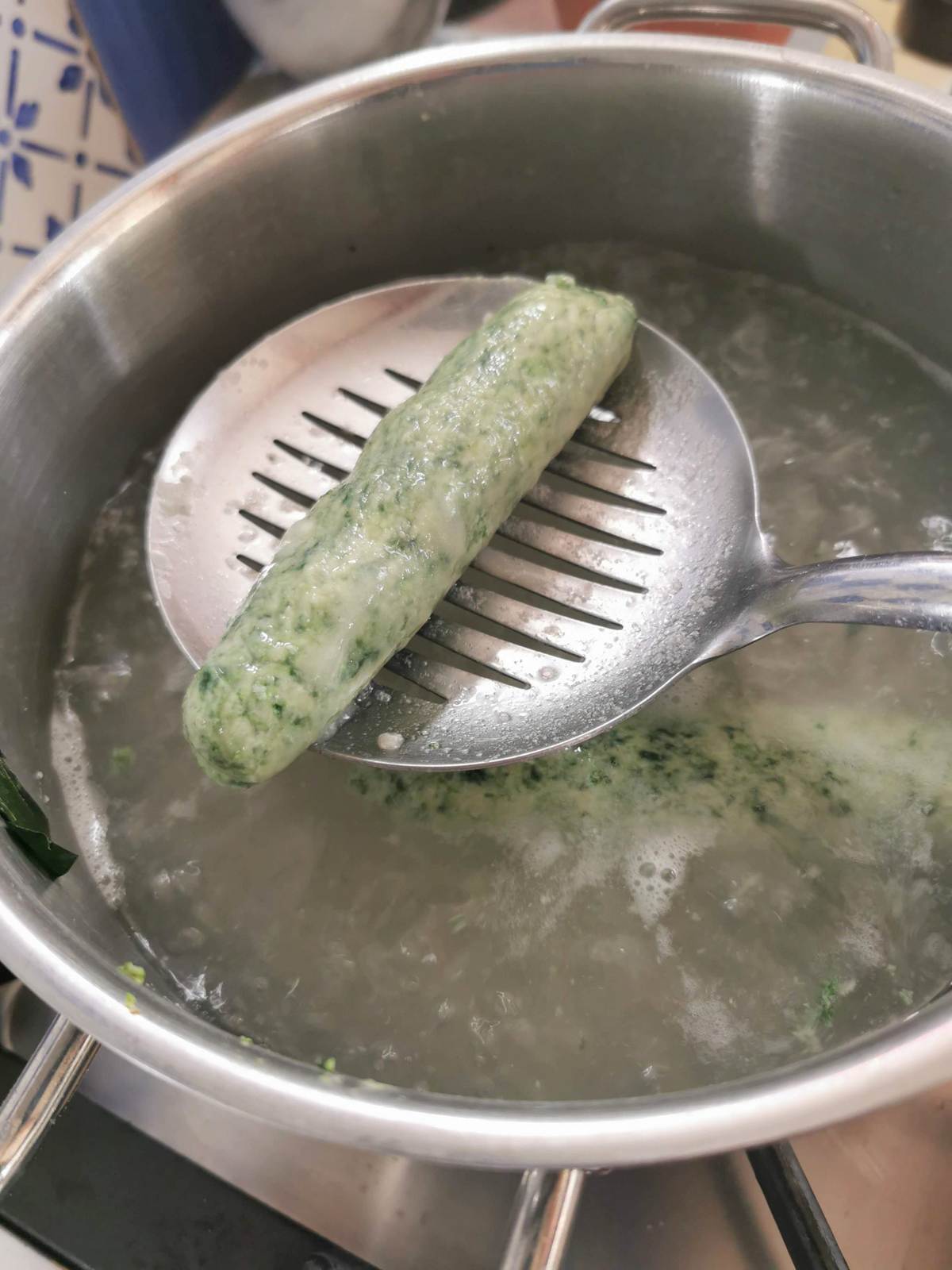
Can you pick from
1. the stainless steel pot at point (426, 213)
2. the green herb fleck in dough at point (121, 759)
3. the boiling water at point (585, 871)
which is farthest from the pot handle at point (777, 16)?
the green herb fleck in dough at point (121, 759)

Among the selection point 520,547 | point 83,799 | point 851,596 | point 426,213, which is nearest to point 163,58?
point 426,213

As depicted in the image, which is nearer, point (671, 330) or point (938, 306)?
point (938, 306)

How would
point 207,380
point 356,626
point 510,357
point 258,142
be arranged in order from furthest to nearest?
1. point 207,380
2. point 258,142
3. point 510,357
4. point 356,626

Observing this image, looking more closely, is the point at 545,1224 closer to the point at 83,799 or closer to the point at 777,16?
the point at 83,799

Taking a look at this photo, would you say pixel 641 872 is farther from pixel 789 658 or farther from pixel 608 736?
pixel 789 658

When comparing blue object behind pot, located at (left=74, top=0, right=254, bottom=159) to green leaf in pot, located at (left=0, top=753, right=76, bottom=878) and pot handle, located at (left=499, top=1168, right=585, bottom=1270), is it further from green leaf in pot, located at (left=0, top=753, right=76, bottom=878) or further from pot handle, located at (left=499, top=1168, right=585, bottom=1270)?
pot handle, located at (left=499, top=1168, right=585, bottom=1270)

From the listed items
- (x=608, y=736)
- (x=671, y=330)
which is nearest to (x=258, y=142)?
(x=671, y=330)

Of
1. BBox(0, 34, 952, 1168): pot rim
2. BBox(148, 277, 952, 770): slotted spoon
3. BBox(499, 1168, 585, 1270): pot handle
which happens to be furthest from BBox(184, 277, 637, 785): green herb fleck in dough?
BBox(499, 1168, 585, 1270): pot handle
